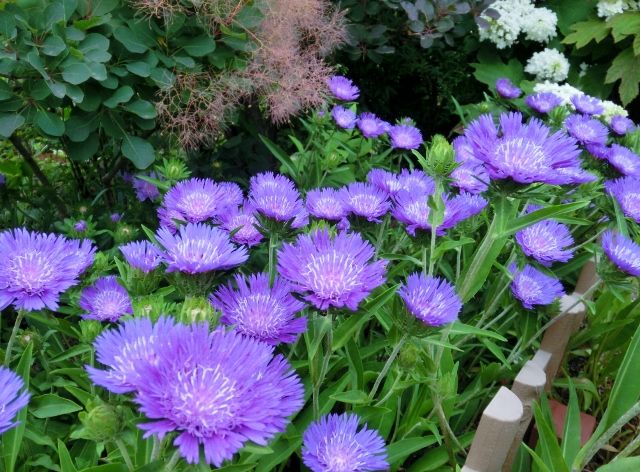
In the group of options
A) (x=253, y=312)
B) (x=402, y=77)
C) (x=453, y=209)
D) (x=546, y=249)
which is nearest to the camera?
(x=253, y=312)

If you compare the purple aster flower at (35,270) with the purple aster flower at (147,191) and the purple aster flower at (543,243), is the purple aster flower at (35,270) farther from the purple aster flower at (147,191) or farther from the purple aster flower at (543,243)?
the purple aster flower at (543,243)

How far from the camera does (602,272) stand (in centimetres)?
132

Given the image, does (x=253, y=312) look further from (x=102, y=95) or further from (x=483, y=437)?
(x=102, y=95)

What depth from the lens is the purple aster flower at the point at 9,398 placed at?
0.68m

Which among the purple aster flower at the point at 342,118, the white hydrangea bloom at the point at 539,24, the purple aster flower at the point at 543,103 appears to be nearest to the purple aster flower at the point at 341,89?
the purple aster flower at the point at 342,118

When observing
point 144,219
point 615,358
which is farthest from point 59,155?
point 615,358

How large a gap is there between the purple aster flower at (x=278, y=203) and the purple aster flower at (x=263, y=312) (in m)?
0.18

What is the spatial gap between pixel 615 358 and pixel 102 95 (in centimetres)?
174

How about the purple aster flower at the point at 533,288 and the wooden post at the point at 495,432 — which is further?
the purple aster flower at the point at 533,288

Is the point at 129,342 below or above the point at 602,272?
above

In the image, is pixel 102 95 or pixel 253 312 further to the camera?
pixel 102 95

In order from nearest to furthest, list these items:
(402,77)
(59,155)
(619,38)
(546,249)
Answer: (546,249)
(59,155)
(619,38)
(402,77)

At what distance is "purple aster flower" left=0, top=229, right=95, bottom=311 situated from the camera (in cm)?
96

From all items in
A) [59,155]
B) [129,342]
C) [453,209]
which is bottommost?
[59,155]
